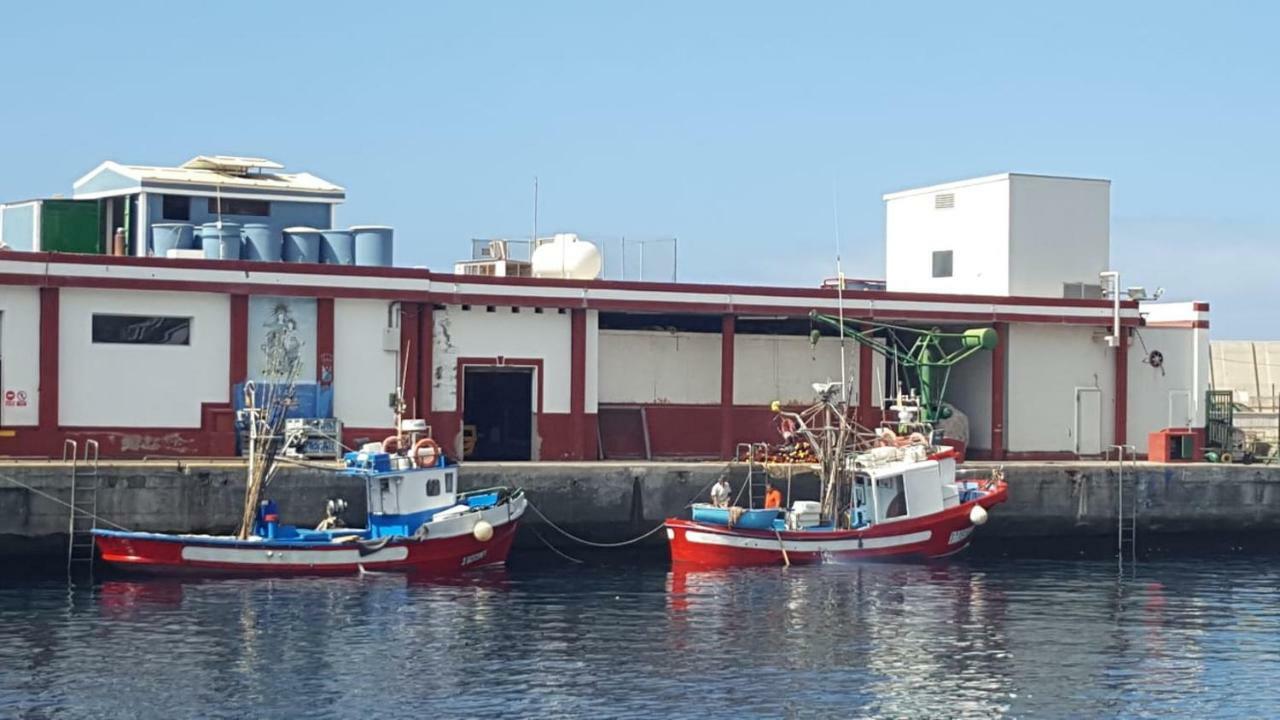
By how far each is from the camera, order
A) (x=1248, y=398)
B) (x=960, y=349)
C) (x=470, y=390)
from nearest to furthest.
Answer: (x=470, y=390) < (x=960, y=349) < (x=1248, y=398)

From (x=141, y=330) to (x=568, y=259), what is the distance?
11.7 metres

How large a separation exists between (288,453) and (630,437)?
11.3 m

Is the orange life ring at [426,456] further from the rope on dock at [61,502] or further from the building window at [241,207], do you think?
the building window at [241,207]

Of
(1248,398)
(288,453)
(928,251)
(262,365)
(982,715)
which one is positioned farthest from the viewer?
(1248,398)

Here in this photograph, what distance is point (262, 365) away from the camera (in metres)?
44.8

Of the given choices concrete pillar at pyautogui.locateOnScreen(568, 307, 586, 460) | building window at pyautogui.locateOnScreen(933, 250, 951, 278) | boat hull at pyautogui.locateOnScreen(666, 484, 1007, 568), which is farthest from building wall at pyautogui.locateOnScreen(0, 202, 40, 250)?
building window at pyautogui.locateOnScreen(933, 250, 951, 278)

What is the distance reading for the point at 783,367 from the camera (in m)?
51.9

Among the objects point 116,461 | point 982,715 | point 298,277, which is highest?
point 298,277

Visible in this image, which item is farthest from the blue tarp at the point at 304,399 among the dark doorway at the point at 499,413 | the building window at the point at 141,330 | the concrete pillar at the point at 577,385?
the concrete pillar at the point at 577,385

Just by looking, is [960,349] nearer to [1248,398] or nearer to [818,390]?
[818,390]

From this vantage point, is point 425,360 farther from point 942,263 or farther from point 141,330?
point 942,263

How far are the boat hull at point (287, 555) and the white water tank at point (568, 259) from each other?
32.4 feet

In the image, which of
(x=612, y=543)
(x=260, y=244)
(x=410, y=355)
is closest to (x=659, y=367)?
(x=612, y=543)

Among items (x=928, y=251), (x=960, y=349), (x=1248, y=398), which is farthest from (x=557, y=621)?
(x=1248, y=398)
